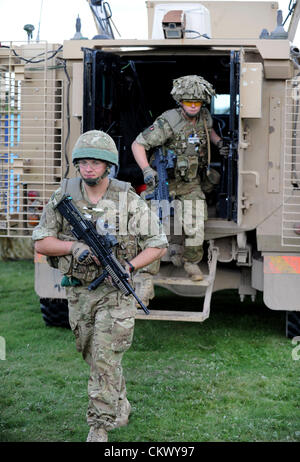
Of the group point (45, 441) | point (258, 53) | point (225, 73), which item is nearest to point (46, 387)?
point (45, 441)

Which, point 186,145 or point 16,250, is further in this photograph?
point 16,250

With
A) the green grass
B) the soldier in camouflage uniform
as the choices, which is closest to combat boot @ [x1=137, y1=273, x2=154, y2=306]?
the green grass

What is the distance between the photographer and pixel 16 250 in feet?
40.0

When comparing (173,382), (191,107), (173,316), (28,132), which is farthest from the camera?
(28,132)

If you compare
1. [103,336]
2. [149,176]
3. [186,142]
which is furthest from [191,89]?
[103,336]

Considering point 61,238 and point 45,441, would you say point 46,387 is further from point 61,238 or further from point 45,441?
point 61,238

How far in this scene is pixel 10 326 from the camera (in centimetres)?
750

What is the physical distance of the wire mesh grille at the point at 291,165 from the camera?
6430 mm

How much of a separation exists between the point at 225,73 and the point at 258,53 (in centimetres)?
136

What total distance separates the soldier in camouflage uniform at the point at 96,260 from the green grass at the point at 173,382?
0.38m

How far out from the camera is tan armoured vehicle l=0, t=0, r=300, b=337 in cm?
634

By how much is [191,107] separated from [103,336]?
107 inches

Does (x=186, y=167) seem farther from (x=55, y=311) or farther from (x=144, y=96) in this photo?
(x=55, y=311)

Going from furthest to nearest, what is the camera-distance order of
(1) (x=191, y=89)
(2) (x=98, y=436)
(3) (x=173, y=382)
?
1. (1) (x=191, y=89)
2. (3) (x=173, y=382)
3. (2) (x=98, y=436)
